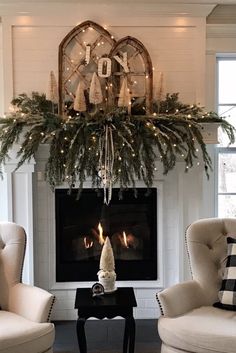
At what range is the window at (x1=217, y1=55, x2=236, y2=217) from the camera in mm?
4199

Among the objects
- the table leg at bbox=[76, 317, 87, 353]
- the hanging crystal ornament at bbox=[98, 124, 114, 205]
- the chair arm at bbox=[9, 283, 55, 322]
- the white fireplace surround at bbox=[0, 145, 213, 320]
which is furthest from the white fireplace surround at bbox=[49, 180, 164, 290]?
the table leg at bbox=[76, 317, 87, 353]

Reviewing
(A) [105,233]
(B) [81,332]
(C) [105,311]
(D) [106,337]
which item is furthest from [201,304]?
(A) [105,233]

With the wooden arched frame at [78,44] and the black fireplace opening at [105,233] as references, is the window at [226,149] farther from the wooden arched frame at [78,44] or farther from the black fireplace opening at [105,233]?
the wooden arched frame at [78,44]

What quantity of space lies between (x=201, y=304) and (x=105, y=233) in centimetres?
120

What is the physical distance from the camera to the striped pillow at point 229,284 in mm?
2893

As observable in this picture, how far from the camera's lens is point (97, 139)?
348cm

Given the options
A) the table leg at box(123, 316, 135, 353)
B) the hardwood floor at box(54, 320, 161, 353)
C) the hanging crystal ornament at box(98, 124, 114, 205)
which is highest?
the hanging crystal ornament at box(98, 124, 114, 205)

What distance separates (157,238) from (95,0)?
2038mm

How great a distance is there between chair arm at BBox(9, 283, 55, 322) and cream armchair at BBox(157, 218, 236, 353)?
674 mm

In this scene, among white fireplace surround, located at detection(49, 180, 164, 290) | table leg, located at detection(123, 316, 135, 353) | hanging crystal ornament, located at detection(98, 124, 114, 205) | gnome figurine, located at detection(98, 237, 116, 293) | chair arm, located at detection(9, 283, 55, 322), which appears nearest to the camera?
chair arm, located at detection(9, 283, 55, 322)

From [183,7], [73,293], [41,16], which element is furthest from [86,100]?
[73,293]

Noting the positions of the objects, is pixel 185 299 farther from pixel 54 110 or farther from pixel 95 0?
pixel 95 0

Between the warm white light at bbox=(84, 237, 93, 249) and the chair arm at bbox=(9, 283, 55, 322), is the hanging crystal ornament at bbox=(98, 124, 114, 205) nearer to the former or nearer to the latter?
the warm white light at bbox=(84, 237, 93, 249)

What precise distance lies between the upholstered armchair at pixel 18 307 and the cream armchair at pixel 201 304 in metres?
0.68
